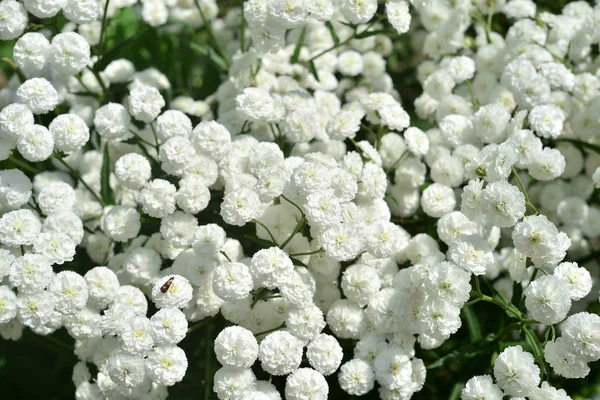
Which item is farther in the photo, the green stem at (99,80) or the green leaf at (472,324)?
the green stem at (99,80)

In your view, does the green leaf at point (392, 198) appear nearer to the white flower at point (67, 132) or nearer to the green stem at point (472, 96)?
the green stem at point (472, 96)

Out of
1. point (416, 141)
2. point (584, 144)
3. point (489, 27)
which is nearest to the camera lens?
point (416, 141)

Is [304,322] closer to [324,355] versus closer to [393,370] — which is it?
[324,355]

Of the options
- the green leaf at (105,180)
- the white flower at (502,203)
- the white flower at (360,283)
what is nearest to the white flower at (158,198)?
the green leaf at (105,180)

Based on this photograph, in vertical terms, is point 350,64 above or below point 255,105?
below

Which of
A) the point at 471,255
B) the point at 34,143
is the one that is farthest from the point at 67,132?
the point at 471,255

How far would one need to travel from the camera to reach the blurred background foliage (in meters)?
2.46

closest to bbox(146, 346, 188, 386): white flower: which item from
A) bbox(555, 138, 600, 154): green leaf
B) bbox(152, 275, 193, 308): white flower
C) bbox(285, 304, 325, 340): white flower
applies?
bbox(152, 275, 193, 308): white flower

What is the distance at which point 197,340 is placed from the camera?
8.51 ft

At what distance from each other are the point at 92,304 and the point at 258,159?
2.34ft

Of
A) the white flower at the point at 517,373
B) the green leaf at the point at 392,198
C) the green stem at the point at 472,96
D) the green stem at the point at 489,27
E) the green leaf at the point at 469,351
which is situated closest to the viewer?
the white flower at the point at 517,373

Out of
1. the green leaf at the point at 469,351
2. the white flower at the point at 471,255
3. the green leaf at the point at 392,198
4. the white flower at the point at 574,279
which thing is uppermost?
the white flower at the point at 574,279

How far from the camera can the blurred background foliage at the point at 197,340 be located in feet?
8.05

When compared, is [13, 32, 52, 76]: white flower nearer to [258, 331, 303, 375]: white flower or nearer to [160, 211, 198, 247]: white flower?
[160, 211, 198, 247]: white flower
